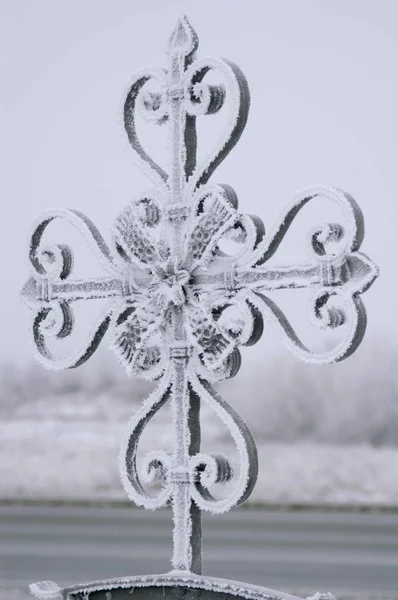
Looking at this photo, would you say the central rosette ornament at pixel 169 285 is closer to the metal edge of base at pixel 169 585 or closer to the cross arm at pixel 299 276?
the cross arm at pixel 299 276

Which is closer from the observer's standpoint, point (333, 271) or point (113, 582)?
point (333, 271)

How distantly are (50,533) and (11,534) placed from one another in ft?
1.32

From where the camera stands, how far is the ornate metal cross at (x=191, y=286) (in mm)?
2342

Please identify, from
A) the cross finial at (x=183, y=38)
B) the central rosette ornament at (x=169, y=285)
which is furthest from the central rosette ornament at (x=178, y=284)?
the cross finial at (x=183, y=38)

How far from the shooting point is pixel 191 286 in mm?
2529

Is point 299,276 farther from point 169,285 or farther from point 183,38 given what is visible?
point 183,38

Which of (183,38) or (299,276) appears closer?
(299,276)

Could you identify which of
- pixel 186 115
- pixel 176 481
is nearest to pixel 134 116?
pixel 186 115

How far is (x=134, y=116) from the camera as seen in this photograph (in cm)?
274

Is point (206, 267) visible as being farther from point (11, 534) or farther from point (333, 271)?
point (11, 534)

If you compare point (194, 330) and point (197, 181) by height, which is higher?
point (197, 181)

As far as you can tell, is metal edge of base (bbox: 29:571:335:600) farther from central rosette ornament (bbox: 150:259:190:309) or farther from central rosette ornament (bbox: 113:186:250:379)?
central rosette ornament (bbox: 150:259:190:309)

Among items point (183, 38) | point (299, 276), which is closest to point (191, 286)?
point (299, 276)

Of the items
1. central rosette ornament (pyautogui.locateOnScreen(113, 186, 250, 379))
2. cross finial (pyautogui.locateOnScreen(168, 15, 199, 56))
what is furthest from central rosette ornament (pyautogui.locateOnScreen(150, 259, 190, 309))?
cross finial (pyautogui.locateOnScreen(168, 15, 199, 56))
